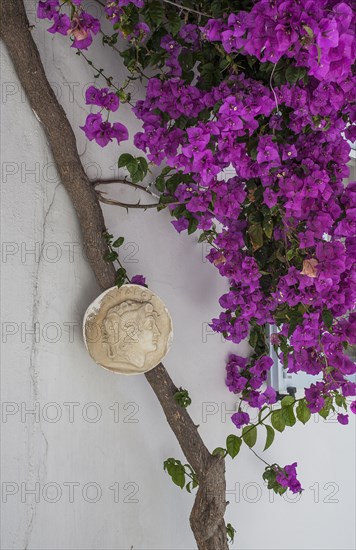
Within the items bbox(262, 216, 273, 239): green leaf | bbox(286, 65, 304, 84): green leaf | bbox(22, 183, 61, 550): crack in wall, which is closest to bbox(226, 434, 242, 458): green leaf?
bbox(22, 183, 61, 550): crack in wall

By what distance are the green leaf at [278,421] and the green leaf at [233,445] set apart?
11 centimetres

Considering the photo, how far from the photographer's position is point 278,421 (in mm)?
1950

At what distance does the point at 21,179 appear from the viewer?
1.84m

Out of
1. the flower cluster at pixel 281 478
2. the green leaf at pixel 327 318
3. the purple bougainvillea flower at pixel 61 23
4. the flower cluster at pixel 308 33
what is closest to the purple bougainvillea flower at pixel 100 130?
the purple bougainvillea flower at pixel 61 23

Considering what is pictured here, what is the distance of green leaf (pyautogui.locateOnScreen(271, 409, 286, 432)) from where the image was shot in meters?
1.95

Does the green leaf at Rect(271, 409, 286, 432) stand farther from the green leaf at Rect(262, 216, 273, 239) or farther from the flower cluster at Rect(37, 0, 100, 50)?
the flower cluster at Rect(37, 0, 100, 50)

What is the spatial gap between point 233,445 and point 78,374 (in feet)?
1.56

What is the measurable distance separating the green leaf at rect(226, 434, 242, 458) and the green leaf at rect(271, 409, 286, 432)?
0.11 metres

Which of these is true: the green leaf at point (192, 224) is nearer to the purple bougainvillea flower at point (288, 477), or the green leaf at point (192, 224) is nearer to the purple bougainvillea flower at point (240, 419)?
the purple bougainvillea flower at point (240, 419)

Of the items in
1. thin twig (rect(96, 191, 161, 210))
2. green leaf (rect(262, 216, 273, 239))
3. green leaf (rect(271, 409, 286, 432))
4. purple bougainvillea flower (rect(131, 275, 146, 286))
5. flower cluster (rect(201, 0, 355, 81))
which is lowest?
green leaf (rect(271, 409, 286, 432))

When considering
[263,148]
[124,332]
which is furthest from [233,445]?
[263,148]

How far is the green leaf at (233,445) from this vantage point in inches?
74.9

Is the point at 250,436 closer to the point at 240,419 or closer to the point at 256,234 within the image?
the point at 240,419

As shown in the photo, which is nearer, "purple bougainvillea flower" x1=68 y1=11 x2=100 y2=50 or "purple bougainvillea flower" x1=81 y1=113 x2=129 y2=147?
"purple bougainvillea flower" x1=68 y1=11 x2=100 y2=50
